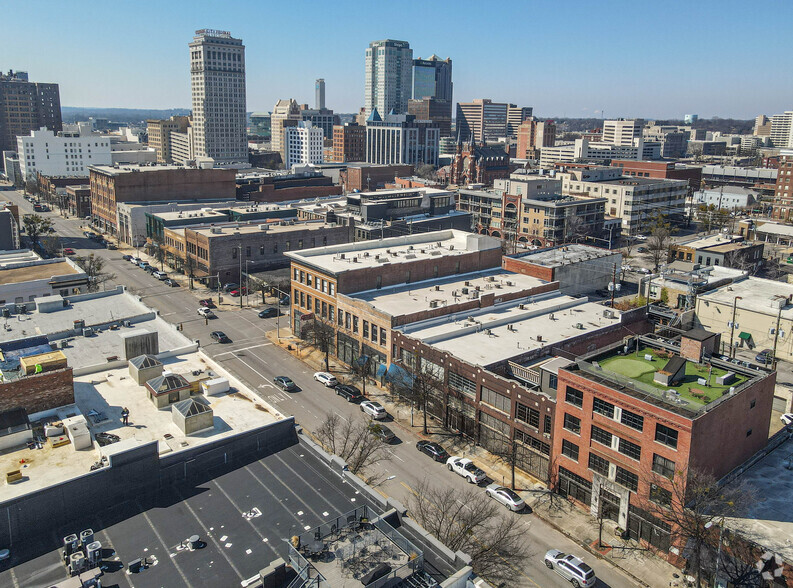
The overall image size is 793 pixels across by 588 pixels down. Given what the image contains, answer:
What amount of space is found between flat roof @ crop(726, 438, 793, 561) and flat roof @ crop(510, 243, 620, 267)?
159 ft

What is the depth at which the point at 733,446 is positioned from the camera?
4231cm

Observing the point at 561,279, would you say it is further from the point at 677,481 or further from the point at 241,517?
the point at 241,517

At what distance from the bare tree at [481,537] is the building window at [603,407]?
1000 cm

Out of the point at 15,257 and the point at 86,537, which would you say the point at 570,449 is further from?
the point at 15,257

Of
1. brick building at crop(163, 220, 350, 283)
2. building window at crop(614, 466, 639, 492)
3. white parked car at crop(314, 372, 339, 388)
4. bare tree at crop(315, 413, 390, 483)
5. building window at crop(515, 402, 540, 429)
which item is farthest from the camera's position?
brick building at crop(163, 220, 350, 283)

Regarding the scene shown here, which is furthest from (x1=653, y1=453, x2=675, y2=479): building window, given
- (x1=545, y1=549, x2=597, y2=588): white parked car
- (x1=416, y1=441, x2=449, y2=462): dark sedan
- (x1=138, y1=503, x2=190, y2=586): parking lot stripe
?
(x1=138, y1=503, x2=190, y2=586): parking lot stripe

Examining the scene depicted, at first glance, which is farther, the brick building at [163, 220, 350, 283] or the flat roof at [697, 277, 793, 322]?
the brick building at [163, 220, 350, 283]

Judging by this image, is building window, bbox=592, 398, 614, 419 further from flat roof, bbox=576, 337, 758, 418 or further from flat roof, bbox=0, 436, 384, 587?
flat roof, bbox=0, 436, 384, 587

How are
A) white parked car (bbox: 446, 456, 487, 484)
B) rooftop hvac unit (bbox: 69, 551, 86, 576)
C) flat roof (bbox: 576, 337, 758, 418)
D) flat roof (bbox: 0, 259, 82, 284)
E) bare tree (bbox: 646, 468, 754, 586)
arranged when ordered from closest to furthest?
1. rooftop hvac unit (bbox: 69, 551, 86, 576)
2. bare tree (bbox: 646, 468, 754, 586)
3. flat roof (bbox: 576, 337, 758, 418)
4. white parked car (bbox: 446, 456, 487, 484)
5. flat roof (bbox: 0, 259, 82, 284)

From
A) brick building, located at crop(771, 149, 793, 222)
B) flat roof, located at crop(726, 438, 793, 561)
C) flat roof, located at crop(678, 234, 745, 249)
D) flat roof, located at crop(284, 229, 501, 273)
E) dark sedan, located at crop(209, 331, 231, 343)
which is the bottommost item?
dark sedan, located at crop(209, 331, 231, 343)

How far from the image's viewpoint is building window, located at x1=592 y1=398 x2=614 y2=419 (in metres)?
43.1

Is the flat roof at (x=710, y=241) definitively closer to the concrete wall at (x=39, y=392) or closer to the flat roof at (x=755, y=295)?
the flat roof at (x=755, y=295)

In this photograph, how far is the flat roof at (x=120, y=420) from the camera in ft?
104

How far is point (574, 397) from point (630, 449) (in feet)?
17.6
